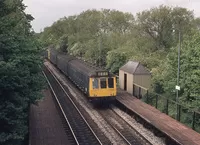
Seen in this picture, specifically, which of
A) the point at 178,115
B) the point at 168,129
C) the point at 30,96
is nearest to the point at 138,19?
the point at 178,115

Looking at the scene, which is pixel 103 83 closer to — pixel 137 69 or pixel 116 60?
pixel 137 69

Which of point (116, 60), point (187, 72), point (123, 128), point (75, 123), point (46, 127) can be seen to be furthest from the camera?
point (116, 60)

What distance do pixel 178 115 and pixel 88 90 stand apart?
24.3ft

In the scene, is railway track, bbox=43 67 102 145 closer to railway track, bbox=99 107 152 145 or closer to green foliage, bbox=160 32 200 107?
railway track, bbox=99 107 152 145

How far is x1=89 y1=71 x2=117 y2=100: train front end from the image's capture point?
84.9ft

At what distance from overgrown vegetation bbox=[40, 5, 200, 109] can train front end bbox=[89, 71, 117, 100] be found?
387 centimetres

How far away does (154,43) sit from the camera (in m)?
39.3

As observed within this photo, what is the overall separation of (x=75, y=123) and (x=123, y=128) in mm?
3082

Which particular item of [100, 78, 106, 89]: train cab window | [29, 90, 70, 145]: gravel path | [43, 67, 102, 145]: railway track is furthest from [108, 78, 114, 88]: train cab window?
[29, 90, 70, 145]: gravel path

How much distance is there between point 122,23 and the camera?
5809 centimetres

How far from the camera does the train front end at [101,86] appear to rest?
84.9 ft

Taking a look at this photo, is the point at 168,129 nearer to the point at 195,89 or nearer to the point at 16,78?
the point at 195,89

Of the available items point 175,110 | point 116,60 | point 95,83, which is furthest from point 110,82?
point 116,60

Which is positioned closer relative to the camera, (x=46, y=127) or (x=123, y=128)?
(x=46, y=127)
